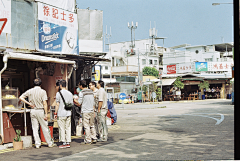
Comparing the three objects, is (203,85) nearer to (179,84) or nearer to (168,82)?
(179,84)

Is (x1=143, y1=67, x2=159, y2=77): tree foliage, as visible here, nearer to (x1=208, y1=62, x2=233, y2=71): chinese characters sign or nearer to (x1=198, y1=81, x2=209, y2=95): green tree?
(x1=208, y1=62, x2=233, y2=71): chinese characters sign

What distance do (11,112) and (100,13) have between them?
9.75 meters

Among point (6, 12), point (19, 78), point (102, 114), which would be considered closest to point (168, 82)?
→ point (19, 78)

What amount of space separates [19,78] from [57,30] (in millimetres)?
3020

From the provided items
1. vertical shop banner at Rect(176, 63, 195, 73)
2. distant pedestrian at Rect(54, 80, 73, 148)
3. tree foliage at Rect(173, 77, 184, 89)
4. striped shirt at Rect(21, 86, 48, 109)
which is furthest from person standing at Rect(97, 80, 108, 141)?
vertical shop banner at Rect(176, 63, 195, 73)

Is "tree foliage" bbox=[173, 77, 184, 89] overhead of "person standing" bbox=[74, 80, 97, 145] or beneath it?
overhead

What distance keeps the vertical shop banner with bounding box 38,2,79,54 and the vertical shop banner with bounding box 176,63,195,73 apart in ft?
127

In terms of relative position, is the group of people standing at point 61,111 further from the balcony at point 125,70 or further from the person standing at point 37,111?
the balcony at point 125,70

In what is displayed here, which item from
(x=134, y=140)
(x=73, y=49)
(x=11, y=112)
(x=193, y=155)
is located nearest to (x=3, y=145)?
(x=11, y=112)

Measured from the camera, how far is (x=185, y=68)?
5225cm

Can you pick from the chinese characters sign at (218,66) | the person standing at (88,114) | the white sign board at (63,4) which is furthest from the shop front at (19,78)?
the chinese characters sign at (218,66)

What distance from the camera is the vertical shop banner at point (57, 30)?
13.2m

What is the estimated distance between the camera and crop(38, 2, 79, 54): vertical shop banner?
43.3 feet

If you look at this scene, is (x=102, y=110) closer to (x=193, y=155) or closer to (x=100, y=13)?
(x=193, y=155)
